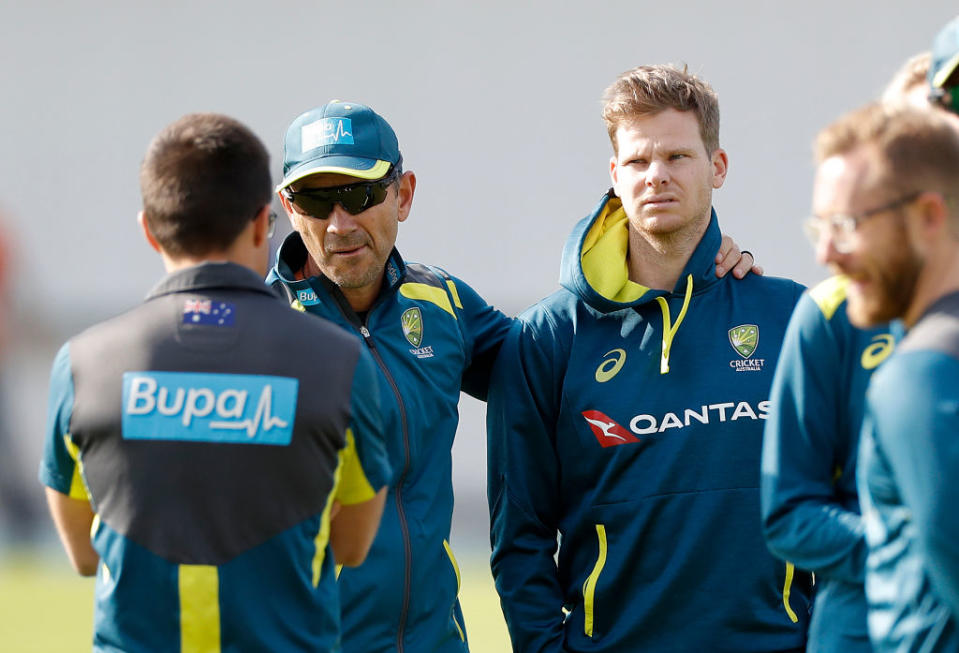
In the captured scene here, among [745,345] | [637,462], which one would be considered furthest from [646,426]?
[745,345]

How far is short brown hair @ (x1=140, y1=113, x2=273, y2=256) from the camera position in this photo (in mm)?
1775

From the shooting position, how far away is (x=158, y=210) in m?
1.79

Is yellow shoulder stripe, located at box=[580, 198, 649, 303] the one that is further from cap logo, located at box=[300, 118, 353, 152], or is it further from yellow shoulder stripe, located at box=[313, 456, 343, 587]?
yellow shoulder stripe, located at box=[313, 456, 343, 587]

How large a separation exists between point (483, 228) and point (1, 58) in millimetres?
3559

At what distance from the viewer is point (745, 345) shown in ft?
8.12

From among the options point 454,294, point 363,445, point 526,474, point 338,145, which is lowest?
point 526,474

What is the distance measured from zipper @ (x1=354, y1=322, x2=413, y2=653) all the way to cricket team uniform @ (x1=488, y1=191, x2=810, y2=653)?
0.28 m

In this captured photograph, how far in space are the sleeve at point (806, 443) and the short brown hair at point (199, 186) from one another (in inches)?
34.7

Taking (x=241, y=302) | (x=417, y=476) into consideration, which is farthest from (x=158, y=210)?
(x=417, y=476)

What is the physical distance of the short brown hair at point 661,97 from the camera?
253 centimetres

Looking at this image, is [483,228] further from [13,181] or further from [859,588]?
[859,588]

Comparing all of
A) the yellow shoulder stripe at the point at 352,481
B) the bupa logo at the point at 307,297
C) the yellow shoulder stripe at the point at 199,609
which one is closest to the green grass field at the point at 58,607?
the bupa logo at the point at 307,297

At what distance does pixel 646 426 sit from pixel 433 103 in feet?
19.0

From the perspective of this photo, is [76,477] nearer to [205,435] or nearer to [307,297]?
[205,435]
